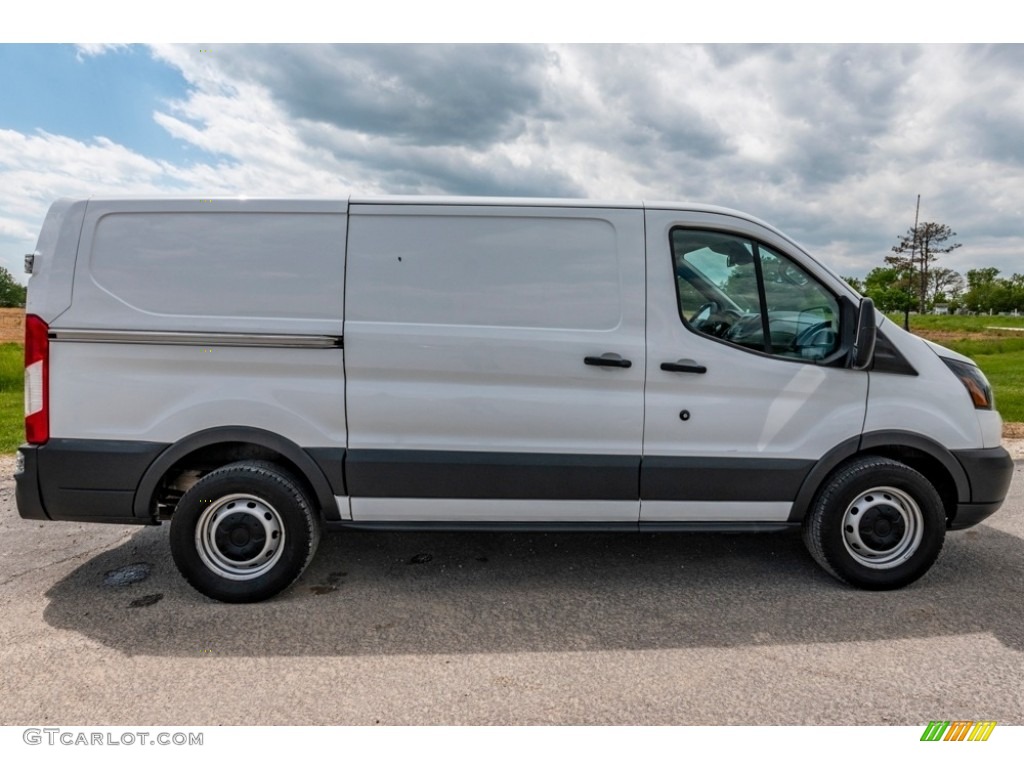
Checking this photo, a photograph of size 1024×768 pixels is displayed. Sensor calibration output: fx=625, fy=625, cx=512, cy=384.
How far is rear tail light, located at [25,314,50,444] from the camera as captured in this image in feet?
10.3

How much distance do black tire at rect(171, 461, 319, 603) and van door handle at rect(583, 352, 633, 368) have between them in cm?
166

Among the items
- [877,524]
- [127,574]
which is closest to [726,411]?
[877,524]

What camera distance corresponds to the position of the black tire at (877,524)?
3.35 meters

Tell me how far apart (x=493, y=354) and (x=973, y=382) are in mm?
2683

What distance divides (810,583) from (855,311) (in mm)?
1528

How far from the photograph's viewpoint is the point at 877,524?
3.41 meters

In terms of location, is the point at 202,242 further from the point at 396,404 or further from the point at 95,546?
the point at 95,546

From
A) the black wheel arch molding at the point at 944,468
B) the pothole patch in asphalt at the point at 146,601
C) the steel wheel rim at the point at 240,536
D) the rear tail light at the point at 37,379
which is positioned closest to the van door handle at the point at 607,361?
the black wheel arch molding at the point at 944,468

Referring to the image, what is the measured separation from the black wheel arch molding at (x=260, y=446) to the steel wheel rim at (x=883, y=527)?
2762mm

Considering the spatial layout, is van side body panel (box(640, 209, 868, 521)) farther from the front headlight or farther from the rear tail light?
the rear tail light

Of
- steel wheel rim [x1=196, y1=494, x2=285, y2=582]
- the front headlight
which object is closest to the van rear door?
steel wheel rim [x1=196, y1=494, x2=285, y2=582]
